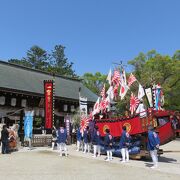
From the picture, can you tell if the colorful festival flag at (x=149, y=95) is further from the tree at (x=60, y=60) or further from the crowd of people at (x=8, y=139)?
the tree at (x=60, y=60)

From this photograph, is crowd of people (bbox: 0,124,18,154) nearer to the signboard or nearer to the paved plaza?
the signboard

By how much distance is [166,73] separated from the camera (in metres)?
33.3

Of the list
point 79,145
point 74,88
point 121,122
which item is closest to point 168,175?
point 121,122

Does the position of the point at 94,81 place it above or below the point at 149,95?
above

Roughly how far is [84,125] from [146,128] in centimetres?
483

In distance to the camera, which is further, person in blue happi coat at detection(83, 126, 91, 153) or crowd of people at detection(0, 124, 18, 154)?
person in blue happi coat at detection(83, 126, 91, 153)

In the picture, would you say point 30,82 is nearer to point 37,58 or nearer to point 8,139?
point 8,139

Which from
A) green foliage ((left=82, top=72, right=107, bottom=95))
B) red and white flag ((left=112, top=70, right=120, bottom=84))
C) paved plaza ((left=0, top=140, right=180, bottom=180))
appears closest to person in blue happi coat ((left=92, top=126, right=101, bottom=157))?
paved plaza ((left=0, top=140, right=180, bottom=180))

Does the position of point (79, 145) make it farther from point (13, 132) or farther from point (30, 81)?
point (30, 81)

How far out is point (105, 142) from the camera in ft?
44.0

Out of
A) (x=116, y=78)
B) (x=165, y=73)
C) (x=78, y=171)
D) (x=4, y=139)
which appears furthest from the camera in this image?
(x=165, y=73)

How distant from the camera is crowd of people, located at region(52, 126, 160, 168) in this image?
10.9 m

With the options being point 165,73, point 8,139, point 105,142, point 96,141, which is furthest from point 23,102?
point 165,73

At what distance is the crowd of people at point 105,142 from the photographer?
1094 centimetres
